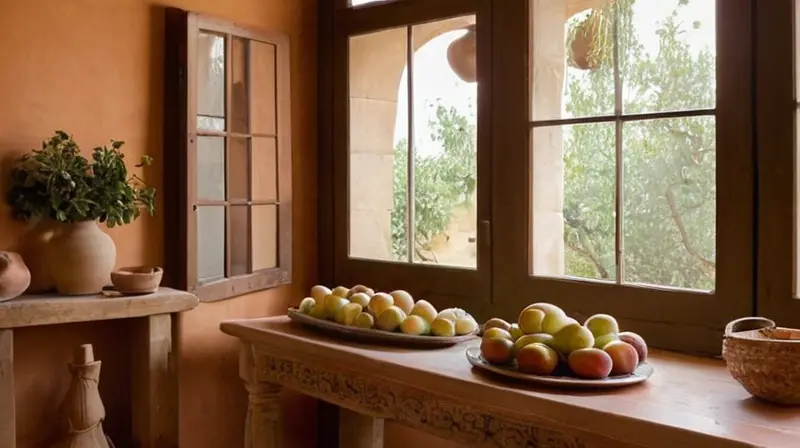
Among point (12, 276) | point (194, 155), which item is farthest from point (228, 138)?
point (12, 276)

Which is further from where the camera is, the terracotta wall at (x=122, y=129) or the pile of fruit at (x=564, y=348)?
the terracotta wall at (x=122, y=129)

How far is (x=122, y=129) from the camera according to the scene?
232cm

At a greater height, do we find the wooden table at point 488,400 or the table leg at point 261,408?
the wooden table at point 488,400

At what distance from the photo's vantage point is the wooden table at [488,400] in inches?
53.1

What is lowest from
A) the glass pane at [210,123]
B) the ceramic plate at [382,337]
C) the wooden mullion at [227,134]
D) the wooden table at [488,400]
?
the wooden table at [488,400]

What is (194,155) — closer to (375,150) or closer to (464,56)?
(375,150)

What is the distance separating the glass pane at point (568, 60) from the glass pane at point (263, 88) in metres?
0.86

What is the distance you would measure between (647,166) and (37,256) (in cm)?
165

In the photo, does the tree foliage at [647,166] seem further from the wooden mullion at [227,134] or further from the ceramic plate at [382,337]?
the wooden mullion at [227,134]

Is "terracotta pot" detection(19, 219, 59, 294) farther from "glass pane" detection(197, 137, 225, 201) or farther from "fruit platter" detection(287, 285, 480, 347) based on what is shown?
"fruit platter" detection(287, 285, 480, 347)

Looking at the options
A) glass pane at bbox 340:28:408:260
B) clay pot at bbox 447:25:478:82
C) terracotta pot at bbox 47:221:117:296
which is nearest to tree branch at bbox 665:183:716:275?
clay pot at bbox 447:25:478:82

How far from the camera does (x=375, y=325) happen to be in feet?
6.74

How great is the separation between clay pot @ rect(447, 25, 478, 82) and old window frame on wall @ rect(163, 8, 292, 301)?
0.56 meters

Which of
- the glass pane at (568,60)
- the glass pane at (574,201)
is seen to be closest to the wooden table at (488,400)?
the glass pane at (574,201)
